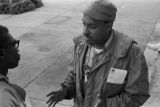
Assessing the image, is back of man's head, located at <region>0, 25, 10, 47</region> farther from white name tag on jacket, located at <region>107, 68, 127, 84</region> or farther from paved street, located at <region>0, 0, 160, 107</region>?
paved street, located at <region>0, 0, 160, 107</region>

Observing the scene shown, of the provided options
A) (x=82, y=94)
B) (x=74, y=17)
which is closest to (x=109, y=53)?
(x=82, y=94)

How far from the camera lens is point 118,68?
7.73 feet

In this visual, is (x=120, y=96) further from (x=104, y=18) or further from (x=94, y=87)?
(x=104, y=18)

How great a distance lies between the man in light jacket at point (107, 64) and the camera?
232 cm

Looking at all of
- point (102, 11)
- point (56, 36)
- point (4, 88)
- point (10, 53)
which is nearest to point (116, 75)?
point (102, 11)

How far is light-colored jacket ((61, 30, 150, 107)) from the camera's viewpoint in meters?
2.35

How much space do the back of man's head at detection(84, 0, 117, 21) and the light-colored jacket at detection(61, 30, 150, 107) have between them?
0.79 feet

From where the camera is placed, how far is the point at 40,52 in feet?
23.4

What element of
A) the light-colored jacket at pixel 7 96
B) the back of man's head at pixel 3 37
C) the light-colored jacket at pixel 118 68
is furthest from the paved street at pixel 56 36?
the light-colored jacket at pixel 7 96

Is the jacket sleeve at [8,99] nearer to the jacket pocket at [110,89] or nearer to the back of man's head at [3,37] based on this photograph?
the back of man's head at [3,37]

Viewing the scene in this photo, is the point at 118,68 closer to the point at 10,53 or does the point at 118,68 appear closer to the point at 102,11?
the point at 102,11

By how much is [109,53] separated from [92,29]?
0.26 m

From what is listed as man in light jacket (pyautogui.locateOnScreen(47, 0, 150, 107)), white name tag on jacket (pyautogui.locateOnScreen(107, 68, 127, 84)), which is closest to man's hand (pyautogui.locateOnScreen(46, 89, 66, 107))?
man in light jacket (pyautogui.locateOnScreen(47, 0, 150, 107))

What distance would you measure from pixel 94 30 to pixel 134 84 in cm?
57
